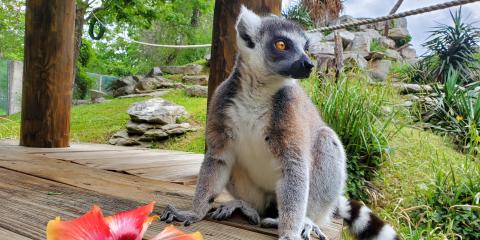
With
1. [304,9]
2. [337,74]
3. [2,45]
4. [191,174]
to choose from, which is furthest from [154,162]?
[2,45]

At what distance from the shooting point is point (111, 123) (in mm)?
10898

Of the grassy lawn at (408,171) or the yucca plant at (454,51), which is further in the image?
the yucca plant at (454,51)

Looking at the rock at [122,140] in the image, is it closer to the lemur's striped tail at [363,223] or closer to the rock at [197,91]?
the rock at [197,91]

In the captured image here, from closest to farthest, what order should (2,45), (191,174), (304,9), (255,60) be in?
(255,60)
(191,174)
(304,9)
(2,45)

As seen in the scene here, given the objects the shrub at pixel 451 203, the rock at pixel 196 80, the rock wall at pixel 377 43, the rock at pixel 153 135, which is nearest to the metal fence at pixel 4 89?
the rock at pixel 196 80

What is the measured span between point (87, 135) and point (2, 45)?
14294mm

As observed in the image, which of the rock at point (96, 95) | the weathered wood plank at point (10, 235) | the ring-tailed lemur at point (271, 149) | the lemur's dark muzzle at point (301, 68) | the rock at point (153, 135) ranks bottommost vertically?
the rock at point (153, 135)

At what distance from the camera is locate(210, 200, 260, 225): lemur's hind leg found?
184 cm

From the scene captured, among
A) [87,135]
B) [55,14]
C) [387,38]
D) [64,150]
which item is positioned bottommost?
[87,135]

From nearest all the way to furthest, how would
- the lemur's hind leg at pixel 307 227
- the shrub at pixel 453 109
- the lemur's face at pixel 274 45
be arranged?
1. the lemur's hind leg at pixel 307 227
2. the lemur's face at pixel 274 45
3. the shrub at pixel 453 109

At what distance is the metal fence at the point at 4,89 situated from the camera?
14.7 meters

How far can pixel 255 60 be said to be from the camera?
6.20 feet

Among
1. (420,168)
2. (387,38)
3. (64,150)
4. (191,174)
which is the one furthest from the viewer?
(387,38)

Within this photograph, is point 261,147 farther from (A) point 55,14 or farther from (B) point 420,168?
(B) point 420,168
